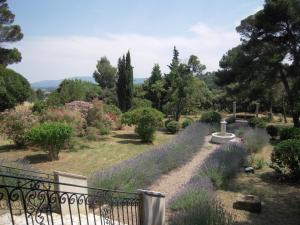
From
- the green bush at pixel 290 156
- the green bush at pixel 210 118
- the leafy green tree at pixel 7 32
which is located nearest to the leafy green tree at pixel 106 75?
the leafy green tree at pixel 7 32

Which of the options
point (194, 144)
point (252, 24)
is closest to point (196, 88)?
point (252, 24)

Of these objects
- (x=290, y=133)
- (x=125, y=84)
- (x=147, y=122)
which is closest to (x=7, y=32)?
(x=125, y=84)

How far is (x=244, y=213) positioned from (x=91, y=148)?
26.6 ft

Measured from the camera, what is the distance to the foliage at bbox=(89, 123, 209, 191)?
721cm

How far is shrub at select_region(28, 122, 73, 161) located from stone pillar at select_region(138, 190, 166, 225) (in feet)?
19.9

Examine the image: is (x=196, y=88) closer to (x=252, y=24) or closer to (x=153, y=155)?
(x=252, y=24)

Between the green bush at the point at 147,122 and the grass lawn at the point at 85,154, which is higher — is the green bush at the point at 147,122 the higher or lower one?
the higher one

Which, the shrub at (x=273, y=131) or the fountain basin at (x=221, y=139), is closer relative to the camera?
the fountain basin at (x=221, y=139)

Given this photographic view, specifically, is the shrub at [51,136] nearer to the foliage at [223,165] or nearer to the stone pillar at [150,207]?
the foliage at [223,165]

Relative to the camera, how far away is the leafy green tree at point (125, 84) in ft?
90.5

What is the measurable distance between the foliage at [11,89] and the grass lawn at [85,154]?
9.72 metres

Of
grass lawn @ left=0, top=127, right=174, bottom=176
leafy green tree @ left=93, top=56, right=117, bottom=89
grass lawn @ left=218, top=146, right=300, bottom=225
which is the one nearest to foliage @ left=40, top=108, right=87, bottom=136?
grass lawn @ left=0, top=127, right=174, bottom=176

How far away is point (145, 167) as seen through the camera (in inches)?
336

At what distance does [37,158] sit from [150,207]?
22.9ft
